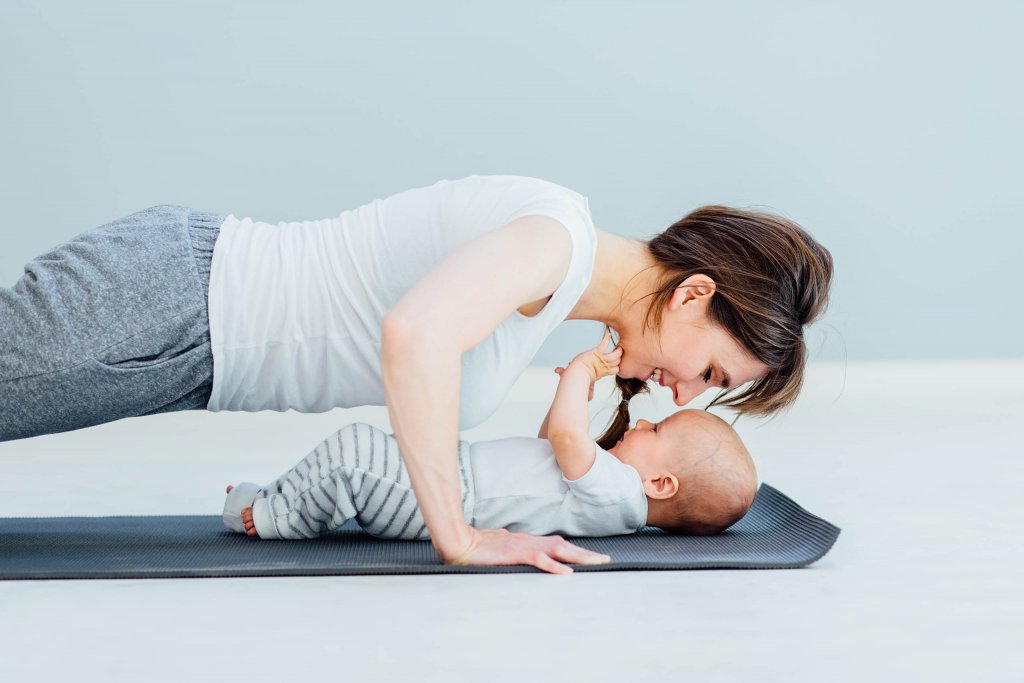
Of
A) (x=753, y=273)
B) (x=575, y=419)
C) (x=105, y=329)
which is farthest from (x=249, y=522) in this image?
(x=753, y=273)

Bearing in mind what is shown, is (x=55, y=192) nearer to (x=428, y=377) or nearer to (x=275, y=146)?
(x=275, y=146)

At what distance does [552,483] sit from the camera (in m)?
2.04

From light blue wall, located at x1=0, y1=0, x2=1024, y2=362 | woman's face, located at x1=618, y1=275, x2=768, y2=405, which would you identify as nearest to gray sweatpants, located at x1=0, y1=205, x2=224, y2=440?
woman's face, located at x1=618, y1=275, x2=768, y2=405

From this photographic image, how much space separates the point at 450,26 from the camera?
541cm

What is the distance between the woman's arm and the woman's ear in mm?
333

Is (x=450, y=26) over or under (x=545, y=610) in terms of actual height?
over

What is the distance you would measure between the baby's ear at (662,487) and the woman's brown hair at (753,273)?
277 millimetres

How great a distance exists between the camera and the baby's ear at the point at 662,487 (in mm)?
2069

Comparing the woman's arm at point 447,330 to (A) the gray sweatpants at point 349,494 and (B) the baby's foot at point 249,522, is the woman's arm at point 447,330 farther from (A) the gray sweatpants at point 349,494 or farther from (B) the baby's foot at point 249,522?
(B) the baby's foot at point 249,522

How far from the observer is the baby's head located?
2.05 metres

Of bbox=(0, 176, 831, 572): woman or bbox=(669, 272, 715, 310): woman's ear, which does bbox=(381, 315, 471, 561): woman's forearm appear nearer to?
bbox=(0, 176, 831, 572): woman

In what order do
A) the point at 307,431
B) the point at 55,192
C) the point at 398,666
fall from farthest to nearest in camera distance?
the point at 55,192 → the point at 307,431 → the point at 398,666

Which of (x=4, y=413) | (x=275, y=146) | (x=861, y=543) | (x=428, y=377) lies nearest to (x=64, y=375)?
(x=4, y=413)

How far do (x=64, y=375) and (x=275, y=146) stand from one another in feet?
12.3
